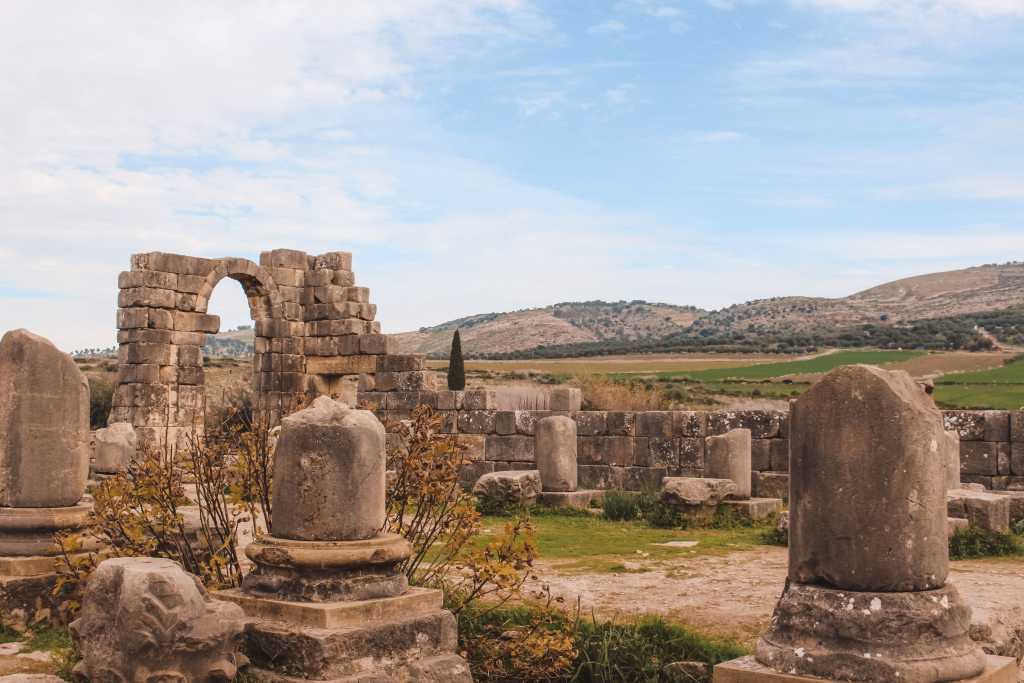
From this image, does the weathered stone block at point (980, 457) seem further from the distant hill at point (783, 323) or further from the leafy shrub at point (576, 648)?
the distant hill at point (783, 323)

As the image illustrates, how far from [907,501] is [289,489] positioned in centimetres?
287

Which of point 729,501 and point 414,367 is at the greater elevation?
point 414,367

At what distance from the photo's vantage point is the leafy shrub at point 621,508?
12961 mm

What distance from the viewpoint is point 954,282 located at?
335 feet

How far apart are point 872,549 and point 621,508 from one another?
850 centimetres

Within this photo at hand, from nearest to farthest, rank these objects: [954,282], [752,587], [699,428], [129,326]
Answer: [752,587]
[699,428]
[129,326]
[954,282]

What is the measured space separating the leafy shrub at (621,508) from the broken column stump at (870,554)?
822cm

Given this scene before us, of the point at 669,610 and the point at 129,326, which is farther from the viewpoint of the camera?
the point at 129,326

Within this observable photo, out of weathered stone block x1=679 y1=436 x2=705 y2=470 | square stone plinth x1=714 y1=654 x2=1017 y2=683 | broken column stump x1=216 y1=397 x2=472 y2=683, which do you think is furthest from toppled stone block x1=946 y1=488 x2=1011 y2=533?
broken column stump x1=216 y1=397 x2=472 y2=683

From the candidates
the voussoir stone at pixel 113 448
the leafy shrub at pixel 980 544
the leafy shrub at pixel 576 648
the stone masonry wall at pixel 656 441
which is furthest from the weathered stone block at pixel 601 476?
the leafy shrub at pixel 576 648

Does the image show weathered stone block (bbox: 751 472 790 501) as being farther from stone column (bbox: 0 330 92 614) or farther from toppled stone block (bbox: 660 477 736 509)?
stone column (bbox: 0 330 92 614)

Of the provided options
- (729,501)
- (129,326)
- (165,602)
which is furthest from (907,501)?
(129,326)

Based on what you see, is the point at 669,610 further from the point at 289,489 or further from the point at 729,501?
the point at 729,501

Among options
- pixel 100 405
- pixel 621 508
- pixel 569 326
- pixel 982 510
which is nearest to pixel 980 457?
pixel 982 510
